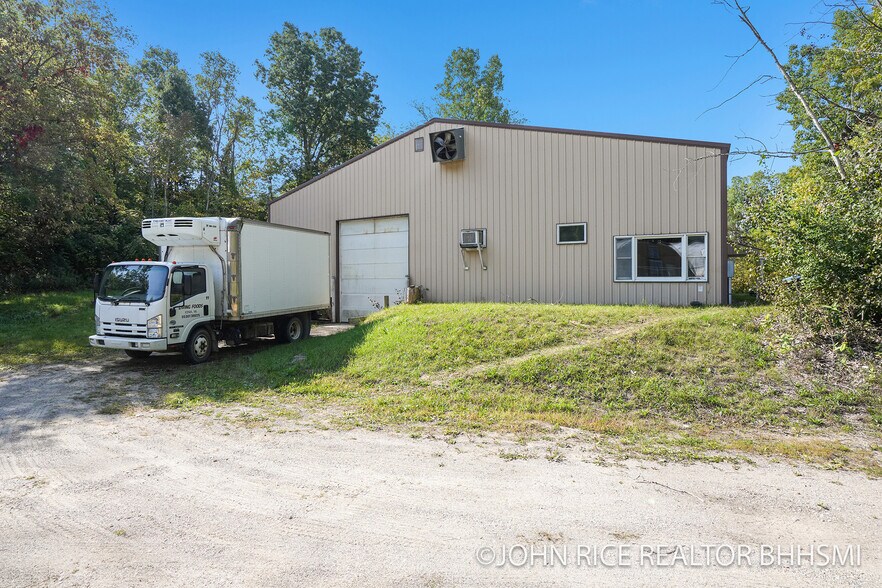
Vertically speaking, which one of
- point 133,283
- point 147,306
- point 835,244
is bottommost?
point 147,306

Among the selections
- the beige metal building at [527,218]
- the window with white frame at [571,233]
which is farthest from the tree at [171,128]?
the window with white frame at [571,233]

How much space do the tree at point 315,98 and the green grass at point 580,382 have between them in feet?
79.9

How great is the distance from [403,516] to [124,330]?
26.4ft

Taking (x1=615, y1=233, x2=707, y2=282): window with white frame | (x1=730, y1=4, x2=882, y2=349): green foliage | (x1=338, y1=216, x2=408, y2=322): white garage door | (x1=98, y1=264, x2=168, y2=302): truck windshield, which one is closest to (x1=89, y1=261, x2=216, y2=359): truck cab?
(x1=98, y1=264, x2=168, y2=302): truck windshield

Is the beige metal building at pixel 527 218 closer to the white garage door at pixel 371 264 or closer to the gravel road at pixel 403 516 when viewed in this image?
the white garage door at pixel 371 264

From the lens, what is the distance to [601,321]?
9375 mm

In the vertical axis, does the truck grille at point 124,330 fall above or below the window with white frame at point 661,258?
below

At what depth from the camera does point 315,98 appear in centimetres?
3097

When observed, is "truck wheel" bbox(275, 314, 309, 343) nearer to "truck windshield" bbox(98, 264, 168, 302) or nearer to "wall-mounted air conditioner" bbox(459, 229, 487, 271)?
"truck windshield" bbox(98, 264, 168, 302)

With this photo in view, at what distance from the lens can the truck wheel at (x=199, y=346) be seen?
9.50 metres

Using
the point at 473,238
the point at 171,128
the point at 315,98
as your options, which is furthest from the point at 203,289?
the point at 315,98

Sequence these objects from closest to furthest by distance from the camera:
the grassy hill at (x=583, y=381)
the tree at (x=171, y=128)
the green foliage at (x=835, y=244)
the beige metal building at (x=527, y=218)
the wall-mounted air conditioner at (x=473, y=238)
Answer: the grassy hill at (x=583, y=381) → the green foliage at (x=835, y=244) → the beige metal building at (x=527, y=218) → the wall-mounted air conditioner at (x=473, y=238) → the tree at (x=171, y=128)

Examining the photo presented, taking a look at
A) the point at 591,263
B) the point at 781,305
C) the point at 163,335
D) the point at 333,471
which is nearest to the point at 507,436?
the point at 333,471

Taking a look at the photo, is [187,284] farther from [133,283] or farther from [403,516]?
[403,516]
